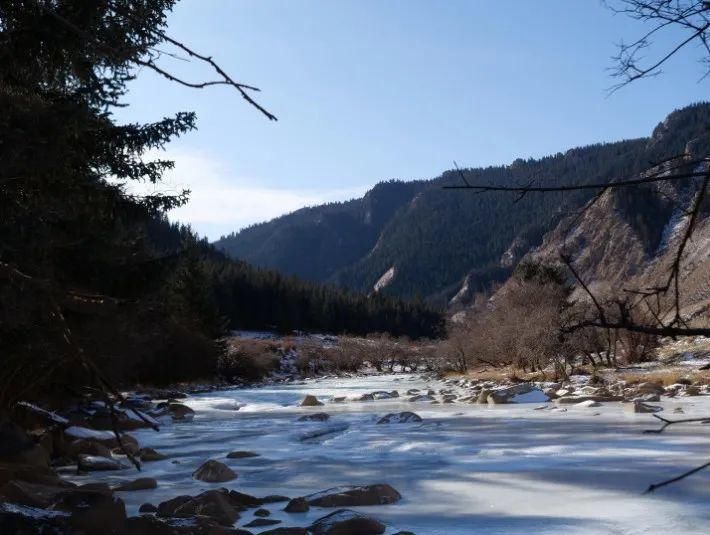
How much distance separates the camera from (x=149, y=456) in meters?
12.8

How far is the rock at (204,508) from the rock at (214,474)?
7.57 ft

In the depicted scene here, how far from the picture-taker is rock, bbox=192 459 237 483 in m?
10.2

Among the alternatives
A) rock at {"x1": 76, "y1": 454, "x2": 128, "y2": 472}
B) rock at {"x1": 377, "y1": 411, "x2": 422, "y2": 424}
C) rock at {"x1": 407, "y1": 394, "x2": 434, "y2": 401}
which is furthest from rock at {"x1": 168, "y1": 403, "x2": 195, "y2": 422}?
rock at {"x1": 76, "y1": 454, "x2": 128, "y2": 472}

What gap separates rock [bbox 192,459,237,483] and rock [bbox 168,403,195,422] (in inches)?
495

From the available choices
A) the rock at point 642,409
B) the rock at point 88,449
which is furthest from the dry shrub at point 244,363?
the rock at point 88,449

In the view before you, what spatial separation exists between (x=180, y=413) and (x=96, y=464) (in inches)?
495

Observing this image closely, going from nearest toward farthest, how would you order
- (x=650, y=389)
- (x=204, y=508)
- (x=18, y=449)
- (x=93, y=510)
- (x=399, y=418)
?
1. (x=93, y=510)
2. (x=204, y=508)
3. (x=18, y=449)
4. (x=399, y=418)
5. (x=650, y=389)

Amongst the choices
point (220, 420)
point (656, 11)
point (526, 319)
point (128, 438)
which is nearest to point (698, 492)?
point (656, 11)

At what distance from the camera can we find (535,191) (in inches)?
69.1

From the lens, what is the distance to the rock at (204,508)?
7273mm

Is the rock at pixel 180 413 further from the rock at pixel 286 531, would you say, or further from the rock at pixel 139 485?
the rock at pixel 286 531

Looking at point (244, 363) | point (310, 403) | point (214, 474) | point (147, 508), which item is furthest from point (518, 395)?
point (244, 363)

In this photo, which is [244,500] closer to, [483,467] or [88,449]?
[483,467]

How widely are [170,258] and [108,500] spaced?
32.5 feet
